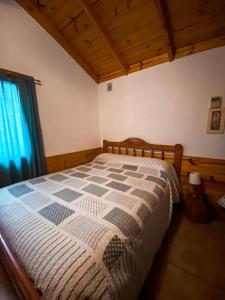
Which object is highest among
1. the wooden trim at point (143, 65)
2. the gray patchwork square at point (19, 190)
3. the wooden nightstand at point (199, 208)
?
the wooden trim at point (143, 65)

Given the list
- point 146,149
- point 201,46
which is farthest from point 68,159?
point 201,46

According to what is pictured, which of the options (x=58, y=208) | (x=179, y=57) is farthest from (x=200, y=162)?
(x=58, y=208)

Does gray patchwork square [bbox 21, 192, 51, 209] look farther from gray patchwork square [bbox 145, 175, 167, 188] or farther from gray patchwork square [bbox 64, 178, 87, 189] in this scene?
gray patchwork square [bbox 145, 175, 167, 188]

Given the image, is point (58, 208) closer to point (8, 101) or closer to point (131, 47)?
point (8, 101)

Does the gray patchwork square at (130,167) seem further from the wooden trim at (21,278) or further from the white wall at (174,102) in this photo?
the wooden trim at (21,278)

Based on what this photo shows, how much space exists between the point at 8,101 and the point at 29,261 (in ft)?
5.74

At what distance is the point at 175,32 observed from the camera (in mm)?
1763

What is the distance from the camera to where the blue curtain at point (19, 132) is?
1683mm

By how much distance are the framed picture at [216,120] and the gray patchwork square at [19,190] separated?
2.30 metres

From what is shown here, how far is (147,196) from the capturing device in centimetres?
131

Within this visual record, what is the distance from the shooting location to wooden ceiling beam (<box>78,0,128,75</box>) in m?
1.61

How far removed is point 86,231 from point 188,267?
1.16 meters

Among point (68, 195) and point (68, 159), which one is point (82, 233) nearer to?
point (68, 195)

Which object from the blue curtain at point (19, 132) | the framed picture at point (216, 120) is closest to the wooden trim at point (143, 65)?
the framed picture at point (216, 120)
